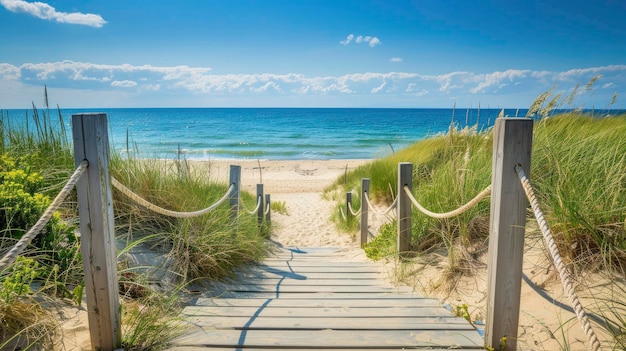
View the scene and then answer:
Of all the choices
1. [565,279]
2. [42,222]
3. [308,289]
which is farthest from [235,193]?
[565,279]

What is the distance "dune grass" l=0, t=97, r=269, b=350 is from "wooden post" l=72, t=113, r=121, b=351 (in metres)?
0.19

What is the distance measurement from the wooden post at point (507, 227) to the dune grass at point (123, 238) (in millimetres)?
1894

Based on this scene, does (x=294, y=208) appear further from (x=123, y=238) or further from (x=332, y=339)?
(x=332, y=339)

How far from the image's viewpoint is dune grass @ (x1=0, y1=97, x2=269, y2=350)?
243 cm

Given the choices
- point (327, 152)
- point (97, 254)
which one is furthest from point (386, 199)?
point (327, 152)

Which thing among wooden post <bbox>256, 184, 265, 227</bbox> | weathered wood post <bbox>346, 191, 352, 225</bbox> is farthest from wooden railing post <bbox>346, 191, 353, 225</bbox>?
wooden post <bbox>256, 184, 265, 227</bbox>

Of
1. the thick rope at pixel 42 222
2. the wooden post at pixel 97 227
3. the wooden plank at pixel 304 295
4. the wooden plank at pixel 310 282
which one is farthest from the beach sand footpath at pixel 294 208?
the wooden plank at pixel 310 282

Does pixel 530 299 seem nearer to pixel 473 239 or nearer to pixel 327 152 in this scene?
pixel 473 239

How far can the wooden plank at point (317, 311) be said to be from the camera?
116 inches

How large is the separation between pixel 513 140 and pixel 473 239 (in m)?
2.17

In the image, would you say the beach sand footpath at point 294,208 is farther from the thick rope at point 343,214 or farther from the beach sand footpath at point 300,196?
the thick rope at point 343,214

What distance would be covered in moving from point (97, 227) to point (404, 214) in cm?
325

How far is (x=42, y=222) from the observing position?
1.95m

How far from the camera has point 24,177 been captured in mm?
3734
